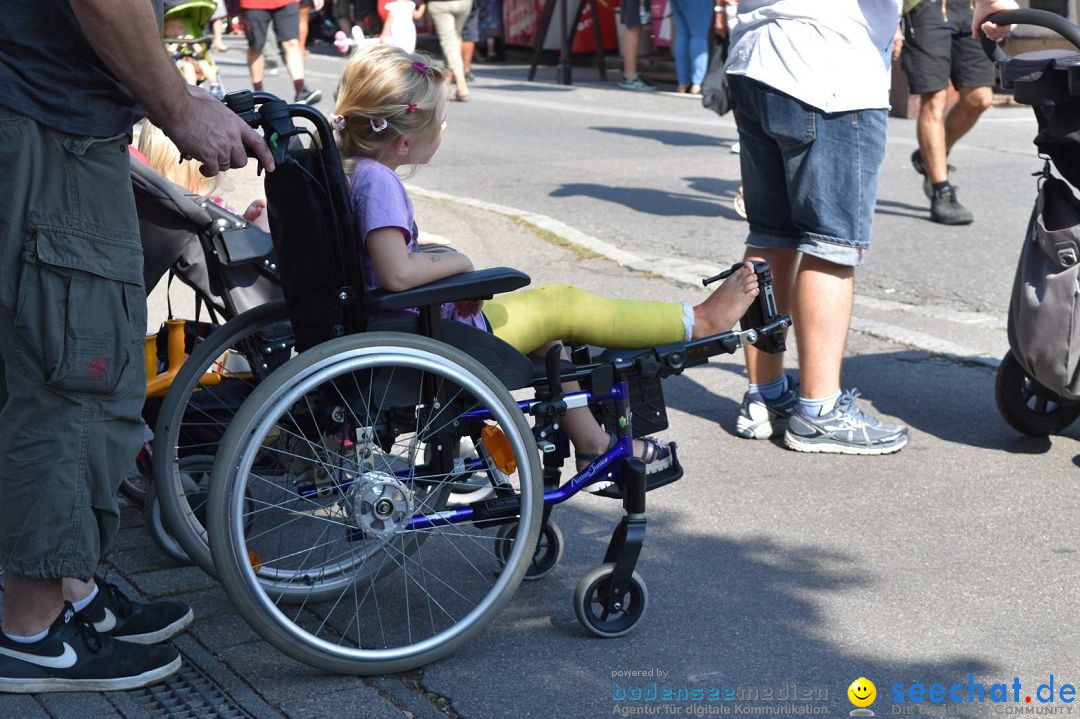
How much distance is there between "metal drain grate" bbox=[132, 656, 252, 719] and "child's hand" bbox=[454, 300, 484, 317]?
3.30ft

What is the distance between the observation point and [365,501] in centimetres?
301

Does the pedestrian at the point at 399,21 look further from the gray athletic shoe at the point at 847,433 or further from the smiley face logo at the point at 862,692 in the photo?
the smiley face logo at the point at 862,692

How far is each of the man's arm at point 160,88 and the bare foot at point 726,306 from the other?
1224 millimetres

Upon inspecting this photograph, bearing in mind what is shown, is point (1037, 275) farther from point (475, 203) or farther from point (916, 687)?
point (475, 203)

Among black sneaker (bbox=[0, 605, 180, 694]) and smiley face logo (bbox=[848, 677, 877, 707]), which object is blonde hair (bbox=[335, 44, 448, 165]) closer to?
black sneaker (bbox=[0, 605, 180, 694])

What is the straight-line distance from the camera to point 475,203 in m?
8.76

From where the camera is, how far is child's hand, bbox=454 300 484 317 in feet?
10.7

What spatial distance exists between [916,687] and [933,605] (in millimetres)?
451

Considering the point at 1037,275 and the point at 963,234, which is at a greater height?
the point at 1037,275

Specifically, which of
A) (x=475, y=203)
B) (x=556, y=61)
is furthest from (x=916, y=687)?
(x=556, y=61)

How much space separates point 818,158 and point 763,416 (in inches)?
35.7

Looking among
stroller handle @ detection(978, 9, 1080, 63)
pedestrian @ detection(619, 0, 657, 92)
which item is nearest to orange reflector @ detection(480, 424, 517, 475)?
stroller handle @ detection(978, 9, 1080, 63)

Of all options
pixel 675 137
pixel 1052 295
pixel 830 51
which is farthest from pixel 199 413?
pixel 675 137

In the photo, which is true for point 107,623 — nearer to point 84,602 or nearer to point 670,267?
point 84,602
